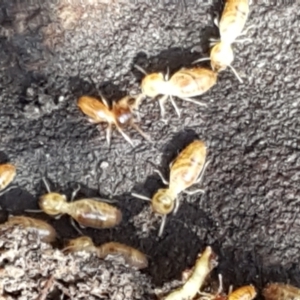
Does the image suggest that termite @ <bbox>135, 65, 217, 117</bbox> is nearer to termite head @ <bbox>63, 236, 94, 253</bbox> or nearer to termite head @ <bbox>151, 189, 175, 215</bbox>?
termite head @ <bbox>151, 189, 175, 215</bbox>

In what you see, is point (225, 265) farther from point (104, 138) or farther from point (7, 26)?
point (7, 26)

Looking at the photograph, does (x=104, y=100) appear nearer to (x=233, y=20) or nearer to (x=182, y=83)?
(x=182, y=83)

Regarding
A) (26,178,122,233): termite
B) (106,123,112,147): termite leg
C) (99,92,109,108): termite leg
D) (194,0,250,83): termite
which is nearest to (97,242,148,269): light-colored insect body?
(26,178,122,233): termite

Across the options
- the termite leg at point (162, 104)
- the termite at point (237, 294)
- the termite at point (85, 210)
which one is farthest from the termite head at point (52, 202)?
the termite at point (237, 294)

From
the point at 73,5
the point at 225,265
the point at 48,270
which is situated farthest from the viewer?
the point at 73,5

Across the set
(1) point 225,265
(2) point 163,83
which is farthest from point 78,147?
(1) point 225,265

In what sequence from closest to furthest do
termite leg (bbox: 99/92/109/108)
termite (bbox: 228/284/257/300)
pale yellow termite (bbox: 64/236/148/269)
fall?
1. termite (bbox: 228/284/257/300)
2. pale yellow termite (bbox: 64/236/148/269)
3. termite leg (bbox: 99/92/109/108)
